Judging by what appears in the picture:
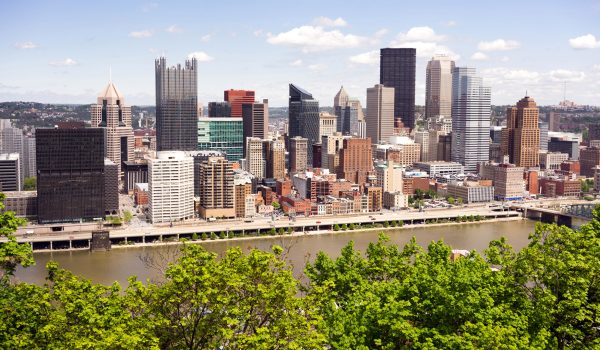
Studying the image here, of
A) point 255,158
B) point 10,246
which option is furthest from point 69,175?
point 10,246

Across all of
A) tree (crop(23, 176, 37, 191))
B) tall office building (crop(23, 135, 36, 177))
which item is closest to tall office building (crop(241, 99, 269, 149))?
tall office building (crop(23, 135, 36, 177))

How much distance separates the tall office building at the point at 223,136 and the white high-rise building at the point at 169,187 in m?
16.9

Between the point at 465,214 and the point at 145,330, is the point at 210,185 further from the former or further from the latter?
the point at 145,330

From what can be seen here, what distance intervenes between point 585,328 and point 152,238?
835 inches

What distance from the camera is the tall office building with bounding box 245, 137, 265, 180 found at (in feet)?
135

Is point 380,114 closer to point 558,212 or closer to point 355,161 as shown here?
point 355,161

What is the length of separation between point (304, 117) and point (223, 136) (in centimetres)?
758

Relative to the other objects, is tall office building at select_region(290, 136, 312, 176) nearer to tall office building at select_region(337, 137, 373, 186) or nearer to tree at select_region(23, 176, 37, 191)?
tall office building at select_region(337, 137, 373, 186)

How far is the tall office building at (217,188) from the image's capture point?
2806 centimetres

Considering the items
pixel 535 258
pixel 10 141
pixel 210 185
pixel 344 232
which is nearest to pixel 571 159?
pixel 344 232

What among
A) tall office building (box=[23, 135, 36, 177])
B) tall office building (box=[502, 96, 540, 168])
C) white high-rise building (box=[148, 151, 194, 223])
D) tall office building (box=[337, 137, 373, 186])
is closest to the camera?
white high-rise building (box=[148, 151, 194, 223])

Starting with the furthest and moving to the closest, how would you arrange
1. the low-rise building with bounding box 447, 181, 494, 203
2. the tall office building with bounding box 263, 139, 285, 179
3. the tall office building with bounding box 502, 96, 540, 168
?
the tall office building with bounding box 502, 96, 540, 168 < the tall office building with bounding box 263, 139, 285, 179 < the low-rise building with bounding box 447, 181, 494, 203

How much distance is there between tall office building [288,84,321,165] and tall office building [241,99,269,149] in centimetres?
221

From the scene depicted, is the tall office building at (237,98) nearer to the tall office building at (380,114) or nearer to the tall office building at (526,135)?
the tall office building at (380,114)
